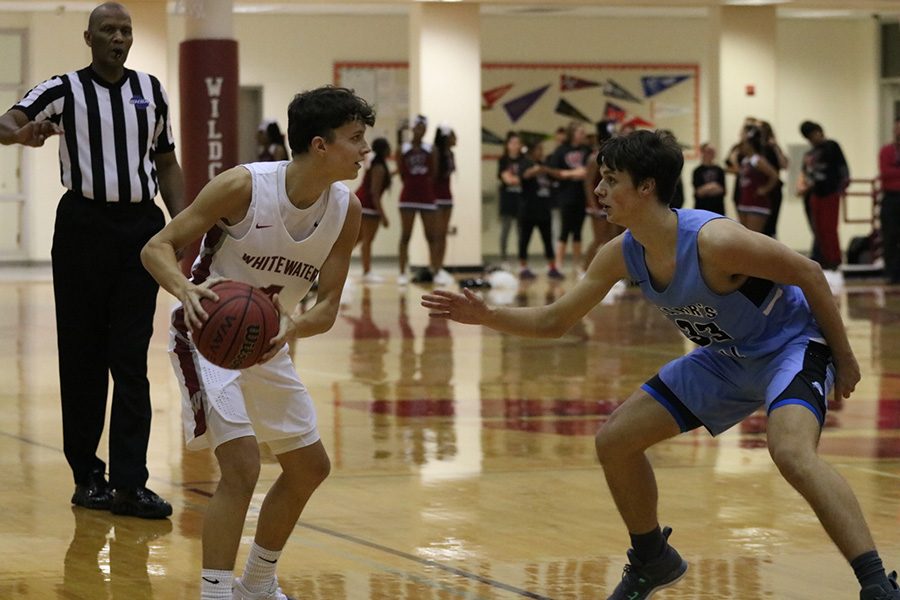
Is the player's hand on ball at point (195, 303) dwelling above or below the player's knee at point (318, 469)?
above

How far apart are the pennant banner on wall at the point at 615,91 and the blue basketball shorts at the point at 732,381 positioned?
21.7 metres

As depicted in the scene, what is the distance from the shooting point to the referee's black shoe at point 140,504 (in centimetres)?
572

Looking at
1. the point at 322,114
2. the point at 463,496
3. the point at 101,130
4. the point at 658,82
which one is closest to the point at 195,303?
the point at 322,114

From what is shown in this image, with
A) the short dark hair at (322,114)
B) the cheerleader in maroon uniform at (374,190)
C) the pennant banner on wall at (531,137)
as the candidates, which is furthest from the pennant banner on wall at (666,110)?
the short dark hair at (322,114)

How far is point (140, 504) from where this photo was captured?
18.8ft

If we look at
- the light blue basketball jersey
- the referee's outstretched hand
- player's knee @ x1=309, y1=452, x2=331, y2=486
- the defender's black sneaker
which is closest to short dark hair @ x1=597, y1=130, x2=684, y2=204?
the light blue basketball jersey

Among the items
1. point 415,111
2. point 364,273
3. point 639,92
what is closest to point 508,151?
point 415,111

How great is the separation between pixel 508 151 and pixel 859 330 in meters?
9.42

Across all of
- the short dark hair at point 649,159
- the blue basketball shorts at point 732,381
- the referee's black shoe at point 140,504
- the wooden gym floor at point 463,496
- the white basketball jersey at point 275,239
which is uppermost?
the short dark hair at point 649,159

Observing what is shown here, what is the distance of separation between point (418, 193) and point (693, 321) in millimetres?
14648

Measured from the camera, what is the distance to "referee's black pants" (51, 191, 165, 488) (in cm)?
584

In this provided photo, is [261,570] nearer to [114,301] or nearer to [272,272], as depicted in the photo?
[272,272]

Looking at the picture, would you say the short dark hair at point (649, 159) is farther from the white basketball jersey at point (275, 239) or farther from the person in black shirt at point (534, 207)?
the person in black shirt at point (534, 207)

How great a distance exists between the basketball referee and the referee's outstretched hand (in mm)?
68
